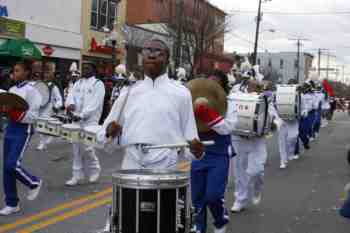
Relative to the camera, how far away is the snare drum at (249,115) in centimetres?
744

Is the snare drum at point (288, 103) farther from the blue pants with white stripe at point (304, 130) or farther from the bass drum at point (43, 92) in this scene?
the bass drum at point (43, 92)

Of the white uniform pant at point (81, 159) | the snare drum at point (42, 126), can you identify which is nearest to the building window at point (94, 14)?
the white uniform pant at point (81, 159)

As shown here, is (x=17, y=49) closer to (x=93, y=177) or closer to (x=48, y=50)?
(x=48, y=50)

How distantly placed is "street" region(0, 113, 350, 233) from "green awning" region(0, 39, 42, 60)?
413 inches

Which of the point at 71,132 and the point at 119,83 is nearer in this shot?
the point at 71,132

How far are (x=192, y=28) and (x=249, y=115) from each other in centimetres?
2786

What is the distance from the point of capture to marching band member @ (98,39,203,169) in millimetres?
4355

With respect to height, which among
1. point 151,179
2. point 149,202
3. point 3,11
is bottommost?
point 149,202

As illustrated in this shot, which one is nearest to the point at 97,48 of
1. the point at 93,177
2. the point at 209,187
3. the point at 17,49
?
the point at 17,49

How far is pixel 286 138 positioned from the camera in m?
12.8

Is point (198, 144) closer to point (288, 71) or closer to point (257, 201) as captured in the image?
point (257, 201)

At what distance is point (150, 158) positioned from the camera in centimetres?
443

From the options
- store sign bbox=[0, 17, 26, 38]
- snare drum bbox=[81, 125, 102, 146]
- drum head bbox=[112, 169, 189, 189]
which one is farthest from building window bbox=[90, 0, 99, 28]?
drum head bbox=[112, 169, 189, 189]

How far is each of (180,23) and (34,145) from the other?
20.6 m
